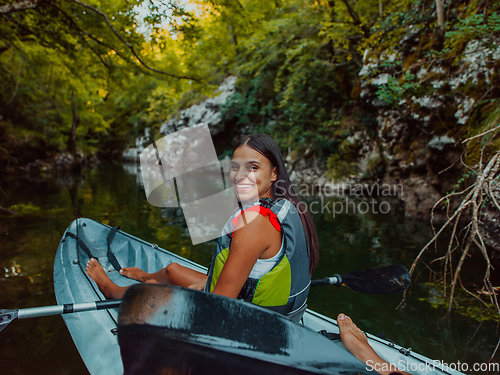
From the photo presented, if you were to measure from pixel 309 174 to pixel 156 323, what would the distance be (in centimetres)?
1055

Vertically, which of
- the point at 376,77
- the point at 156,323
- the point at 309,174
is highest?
the point at 376,77

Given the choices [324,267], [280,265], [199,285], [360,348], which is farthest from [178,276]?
[324,267]

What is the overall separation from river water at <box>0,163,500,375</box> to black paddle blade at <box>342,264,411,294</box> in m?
0.47

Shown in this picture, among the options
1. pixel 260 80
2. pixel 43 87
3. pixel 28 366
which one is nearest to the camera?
pixel 28 366

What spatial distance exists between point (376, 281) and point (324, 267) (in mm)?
1530

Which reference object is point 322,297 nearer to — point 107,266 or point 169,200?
point 107,266

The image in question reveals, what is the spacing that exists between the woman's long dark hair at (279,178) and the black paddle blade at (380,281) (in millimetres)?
1015

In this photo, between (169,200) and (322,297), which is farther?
(169,200)

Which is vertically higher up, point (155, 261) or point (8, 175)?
point (8, 175)

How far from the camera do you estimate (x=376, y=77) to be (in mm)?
7203

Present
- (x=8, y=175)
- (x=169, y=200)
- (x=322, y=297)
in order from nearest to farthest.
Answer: (x=322, y=297) < (x=169, y=200) < (x=8, y=175)

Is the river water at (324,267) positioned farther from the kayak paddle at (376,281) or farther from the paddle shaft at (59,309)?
the paddle shaft at (59,309)

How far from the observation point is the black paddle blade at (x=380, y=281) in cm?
250

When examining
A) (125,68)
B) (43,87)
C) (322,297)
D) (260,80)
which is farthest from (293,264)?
(43,87)
